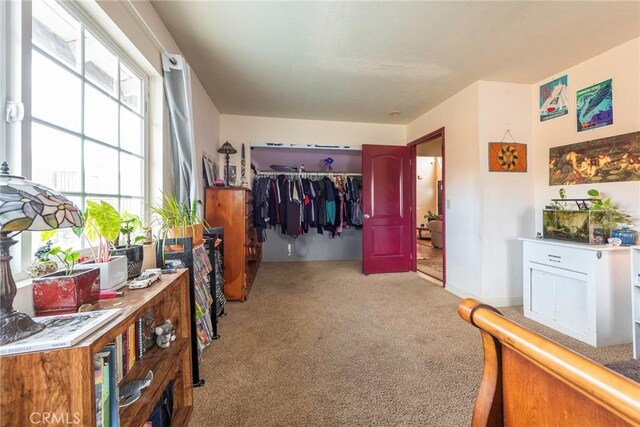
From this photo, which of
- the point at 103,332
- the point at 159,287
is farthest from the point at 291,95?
the point at 103,332

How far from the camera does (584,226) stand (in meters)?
2.02

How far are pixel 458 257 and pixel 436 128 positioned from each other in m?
1.65

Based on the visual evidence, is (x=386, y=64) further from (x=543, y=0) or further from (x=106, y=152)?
(x=106, y=152)

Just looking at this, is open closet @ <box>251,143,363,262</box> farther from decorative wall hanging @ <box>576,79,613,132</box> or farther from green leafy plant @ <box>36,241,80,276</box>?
green leafy plant @ <box>36,241,80,276</box>

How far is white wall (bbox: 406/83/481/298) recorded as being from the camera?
2.70m

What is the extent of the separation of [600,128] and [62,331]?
138 inches

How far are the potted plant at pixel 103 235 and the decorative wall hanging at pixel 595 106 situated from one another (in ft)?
11.3

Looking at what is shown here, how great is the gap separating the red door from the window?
285 cm

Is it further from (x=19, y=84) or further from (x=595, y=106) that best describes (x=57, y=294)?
(x=595, y=106)

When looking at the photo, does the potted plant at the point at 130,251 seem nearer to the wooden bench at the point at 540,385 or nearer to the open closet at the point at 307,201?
the wooden bench at the point at 540,385

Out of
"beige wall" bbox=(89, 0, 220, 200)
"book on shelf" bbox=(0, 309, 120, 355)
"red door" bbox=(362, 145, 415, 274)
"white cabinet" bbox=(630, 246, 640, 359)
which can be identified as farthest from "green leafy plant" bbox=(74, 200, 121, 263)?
"red door" bbox=(362, 145, 415, 274)

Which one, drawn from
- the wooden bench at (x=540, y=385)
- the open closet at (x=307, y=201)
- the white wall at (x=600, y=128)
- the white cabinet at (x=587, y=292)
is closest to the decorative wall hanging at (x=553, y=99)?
the white wall at (x=600, y=128)

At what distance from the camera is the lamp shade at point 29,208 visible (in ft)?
1.69

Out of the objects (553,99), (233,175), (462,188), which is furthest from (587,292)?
(233,175)
